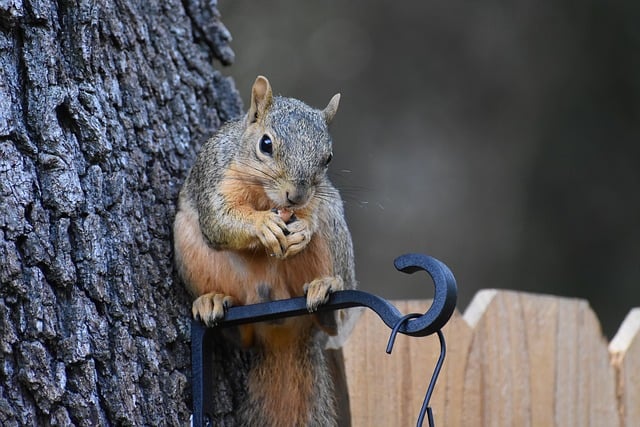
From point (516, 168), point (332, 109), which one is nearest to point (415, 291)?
point (516, 168)

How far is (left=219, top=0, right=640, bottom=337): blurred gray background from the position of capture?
143 inches

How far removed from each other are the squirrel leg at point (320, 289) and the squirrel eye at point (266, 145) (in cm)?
26

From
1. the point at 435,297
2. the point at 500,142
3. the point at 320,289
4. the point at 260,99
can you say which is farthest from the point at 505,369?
the point at 500,142

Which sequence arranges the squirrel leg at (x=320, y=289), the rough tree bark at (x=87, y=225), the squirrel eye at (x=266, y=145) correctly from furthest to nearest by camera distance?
the squirrel eye at (x=266, y=145), the squirrel leg at (x=320, y=289), the rough tree bark at (x=87, y=225)

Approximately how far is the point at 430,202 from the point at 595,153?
63cm

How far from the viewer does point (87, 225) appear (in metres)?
1.59

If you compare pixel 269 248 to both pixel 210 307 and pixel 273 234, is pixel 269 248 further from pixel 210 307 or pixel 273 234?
pixel 210 307

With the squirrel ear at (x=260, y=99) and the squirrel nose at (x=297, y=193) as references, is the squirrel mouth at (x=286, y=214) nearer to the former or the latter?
the squirrel nose at (x=297, y=193)

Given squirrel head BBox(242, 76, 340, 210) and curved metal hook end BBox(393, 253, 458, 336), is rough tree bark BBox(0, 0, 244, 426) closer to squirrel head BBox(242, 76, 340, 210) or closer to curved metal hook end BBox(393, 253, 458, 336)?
squirrel head BBox(242, 76, 340, 210)

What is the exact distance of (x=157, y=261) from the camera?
68.8 inches

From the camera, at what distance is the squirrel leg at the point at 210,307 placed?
1.70m

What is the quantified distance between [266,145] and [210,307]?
0.33 m

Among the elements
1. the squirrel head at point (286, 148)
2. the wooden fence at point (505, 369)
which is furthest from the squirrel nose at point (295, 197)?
the wooden fence at point (505, 369)

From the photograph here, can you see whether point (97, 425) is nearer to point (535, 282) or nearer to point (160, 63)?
point (160, 63)
